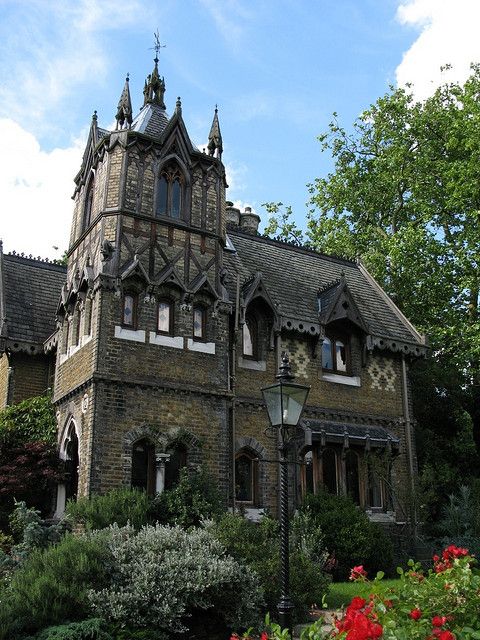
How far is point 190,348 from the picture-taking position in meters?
18.5

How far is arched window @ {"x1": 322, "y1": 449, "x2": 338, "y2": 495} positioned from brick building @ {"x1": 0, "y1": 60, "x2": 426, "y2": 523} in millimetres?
57

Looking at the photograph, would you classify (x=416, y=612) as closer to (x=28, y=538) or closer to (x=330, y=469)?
(x=28, y=538)

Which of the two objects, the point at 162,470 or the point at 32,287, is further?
the point at 32,287

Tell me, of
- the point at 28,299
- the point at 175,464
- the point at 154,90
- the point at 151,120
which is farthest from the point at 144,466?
the point at 154,90

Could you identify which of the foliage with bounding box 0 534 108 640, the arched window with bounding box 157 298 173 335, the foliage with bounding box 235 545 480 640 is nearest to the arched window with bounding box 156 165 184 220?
the arched window with bounding box 157 298 173 335

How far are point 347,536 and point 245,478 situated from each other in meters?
3.19

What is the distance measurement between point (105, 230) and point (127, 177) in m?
1.60

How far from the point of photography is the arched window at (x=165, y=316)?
60.3 ft

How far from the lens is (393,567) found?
18.9 metres

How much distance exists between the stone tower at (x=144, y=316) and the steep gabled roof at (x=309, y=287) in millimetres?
2146

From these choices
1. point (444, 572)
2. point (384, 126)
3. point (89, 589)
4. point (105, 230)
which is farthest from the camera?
point (384, 126)

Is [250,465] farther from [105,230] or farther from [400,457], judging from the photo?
[105,230]

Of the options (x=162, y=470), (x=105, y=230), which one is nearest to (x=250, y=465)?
(x=162, y=470)

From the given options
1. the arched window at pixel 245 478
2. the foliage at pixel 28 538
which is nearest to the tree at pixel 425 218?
the arched window at pixel 245 478
